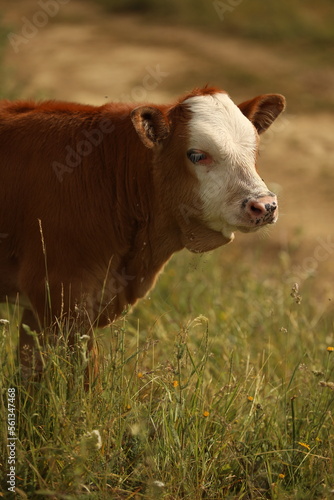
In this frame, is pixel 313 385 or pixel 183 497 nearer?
pixel 183 497

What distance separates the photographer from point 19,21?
51.6 ft

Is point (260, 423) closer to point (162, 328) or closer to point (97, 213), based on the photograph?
point (97, 213)

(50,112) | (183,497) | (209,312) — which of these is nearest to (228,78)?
(209,312)

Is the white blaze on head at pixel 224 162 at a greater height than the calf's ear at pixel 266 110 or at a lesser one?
lesser

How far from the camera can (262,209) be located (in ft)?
14.0

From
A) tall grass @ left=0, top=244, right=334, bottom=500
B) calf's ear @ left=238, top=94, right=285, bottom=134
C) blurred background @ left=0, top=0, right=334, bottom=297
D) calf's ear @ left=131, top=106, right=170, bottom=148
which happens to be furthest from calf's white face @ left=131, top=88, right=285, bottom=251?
blurred background @ left=0, top=0, right=334, bottom=297

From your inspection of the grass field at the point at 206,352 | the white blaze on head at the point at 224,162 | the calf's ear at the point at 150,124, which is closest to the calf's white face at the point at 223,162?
the white blaze on head at the point at 224,162

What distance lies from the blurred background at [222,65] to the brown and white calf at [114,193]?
414 centimetres

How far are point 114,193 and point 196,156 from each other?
517 millimetres

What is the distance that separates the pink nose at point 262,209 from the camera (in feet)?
14.0

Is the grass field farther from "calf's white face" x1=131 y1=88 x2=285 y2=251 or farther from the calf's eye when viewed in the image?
the calf's eye

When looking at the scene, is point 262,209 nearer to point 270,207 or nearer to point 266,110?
point 270,207

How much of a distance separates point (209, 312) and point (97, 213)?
89.7 inches

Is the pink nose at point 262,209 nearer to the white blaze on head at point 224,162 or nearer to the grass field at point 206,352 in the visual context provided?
the white blaze on head at point 224,162
